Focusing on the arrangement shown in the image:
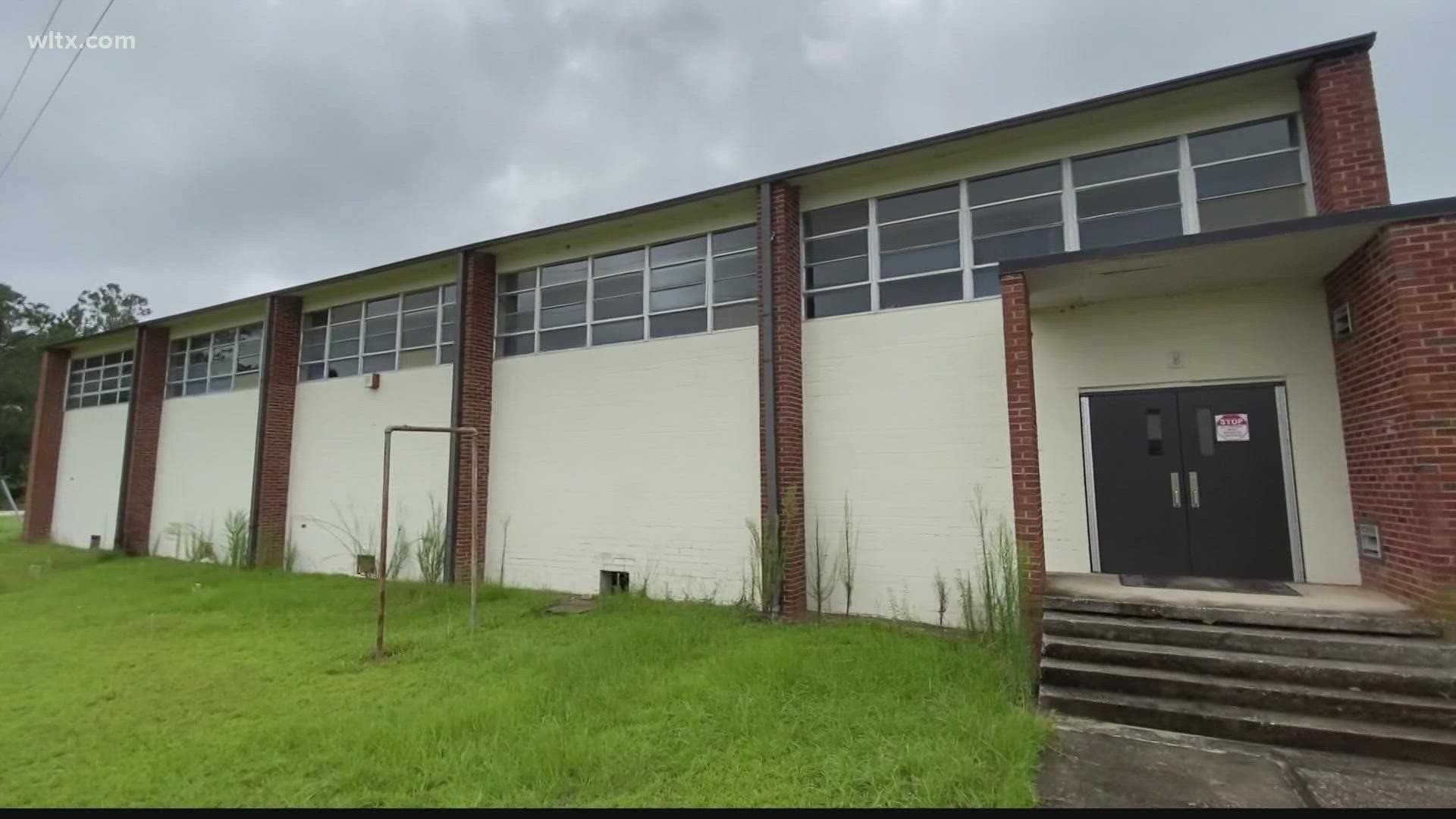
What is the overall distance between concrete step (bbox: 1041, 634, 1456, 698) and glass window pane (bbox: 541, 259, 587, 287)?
8449 mm

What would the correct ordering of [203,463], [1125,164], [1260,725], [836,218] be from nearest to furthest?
[1260,725]
[1125,164]
[836,218]
[203,463]

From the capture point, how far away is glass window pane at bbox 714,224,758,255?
9.32 metres

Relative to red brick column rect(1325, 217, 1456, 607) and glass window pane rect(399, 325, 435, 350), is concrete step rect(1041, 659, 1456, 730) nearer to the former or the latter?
red brick column rect(1325, 217, 1456, 607)

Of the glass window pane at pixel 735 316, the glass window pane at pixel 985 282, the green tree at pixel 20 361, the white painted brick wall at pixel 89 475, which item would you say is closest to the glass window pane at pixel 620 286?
the glass window pane at pixel 735 316

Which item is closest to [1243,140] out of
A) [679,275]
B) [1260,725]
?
[1260,725]

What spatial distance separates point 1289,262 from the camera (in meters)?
5.82

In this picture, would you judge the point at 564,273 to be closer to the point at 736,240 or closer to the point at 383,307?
the point at 736,240

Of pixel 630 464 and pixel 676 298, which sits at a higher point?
pixel 676 298

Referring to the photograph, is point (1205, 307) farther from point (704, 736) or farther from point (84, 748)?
point (84, 748)

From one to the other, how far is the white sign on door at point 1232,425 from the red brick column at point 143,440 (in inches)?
805

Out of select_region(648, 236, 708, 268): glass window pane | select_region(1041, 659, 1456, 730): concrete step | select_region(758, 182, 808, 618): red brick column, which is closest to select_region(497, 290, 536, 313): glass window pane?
select_region(648, 236, 708, 268): glass window pane

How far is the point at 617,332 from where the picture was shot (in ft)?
33.5

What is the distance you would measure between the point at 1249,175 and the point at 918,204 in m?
3.33

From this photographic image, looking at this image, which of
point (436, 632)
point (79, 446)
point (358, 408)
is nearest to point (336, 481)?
point (358, 408)
